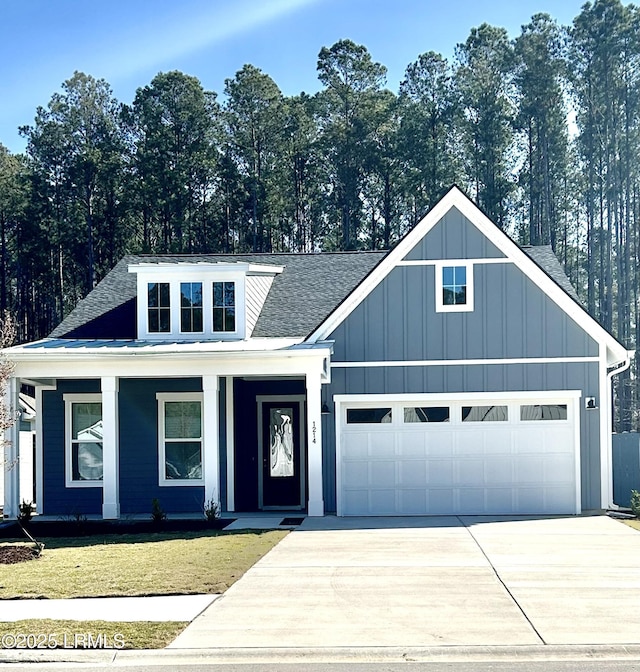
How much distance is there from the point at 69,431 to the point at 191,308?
12.2ft

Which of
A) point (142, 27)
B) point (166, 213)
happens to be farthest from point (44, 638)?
point (166, 213)

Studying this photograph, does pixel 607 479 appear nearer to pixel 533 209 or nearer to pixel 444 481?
pixel 444 481

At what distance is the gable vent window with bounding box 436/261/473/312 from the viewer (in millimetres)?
19578

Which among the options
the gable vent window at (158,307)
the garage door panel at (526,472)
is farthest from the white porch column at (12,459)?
the garage door panel at (526,472)

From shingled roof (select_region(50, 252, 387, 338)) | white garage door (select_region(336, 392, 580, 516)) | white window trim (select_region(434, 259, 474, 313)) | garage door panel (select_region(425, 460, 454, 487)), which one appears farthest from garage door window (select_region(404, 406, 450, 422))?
shingled roof (select_region(50, 252, 387, 338))

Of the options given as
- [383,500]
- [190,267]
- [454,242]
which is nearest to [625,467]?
[383,500]

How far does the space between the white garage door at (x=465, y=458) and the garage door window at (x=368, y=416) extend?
0.15 metres

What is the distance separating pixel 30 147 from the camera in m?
51.3

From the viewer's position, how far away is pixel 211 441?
1886 centimetres

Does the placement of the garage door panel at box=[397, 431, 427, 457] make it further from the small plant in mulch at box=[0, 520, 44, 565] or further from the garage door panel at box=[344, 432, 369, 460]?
the small plant in mulch at box=[0, 520, 44, 565]

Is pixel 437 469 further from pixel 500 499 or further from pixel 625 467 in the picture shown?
pixel 625 467

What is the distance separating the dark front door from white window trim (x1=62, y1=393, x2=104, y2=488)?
11.7 ft

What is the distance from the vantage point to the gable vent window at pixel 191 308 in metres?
21.3

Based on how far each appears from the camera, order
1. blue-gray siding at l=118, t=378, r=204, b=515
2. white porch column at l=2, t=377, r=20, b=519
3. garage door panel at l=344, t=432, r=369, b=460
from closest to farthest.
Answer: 1. white porch column at l=2, t=377, r=20, b=519
2. garage door panel at l=344, t=432, r=369, b=460
3. blue-gray siding at l=118, t=378, r=204, b=515
